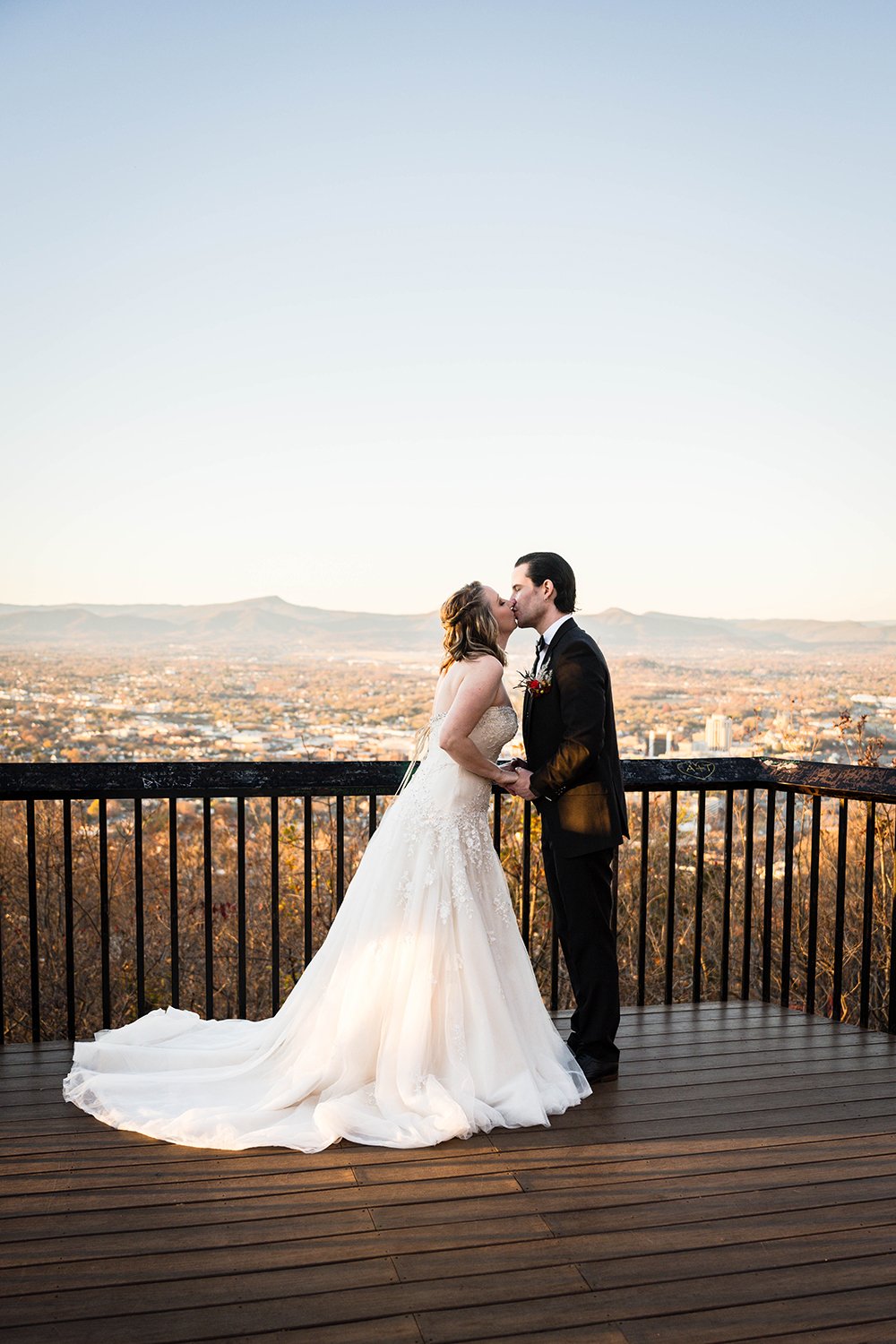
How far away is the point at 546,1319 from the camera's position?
2109 millimetres

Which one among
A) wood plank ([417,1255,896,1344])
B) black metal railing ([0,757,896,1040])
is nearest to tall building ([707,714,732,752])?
black metal railing ([0,757,896,1040])

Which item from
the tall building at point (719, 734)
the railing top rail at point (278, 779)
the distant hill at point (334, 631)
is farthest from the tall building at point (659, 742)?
Result: the railing top rail at point (278, 779)

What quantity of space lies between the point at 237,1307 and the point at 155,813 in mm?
6781

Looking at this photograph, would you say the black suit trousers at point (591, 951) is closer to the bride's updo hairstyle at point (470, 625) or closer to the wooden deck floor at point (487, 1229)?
the wooden deck floor at point (487, 1229)

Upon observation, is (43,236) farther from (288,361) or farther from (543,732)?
(543,732)

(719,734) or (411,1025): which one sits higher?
(719,734)

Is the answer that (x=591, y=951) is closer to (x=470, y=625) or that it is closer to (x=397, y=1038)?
(x=397, y=1038)

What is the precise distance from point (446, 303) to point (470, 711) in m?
9.65

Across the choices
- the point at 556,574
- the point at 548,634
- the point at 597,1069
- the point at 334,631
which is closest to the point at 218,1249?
the point at 597,1069

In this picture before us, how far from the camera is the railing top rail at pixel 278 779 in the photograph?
3730 millimetres

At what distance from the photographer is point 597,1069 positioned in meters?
3.52

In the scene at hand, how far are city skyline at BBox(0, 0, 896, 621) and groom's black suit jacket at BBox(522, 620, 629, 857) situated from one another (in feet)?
25.2

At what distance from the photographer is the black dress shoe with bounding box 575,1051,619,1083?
11.5 feet

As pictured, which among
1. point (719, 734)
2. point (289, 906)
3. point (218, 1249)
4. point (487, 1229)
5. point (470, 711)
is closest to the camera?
point (218, 1249)
